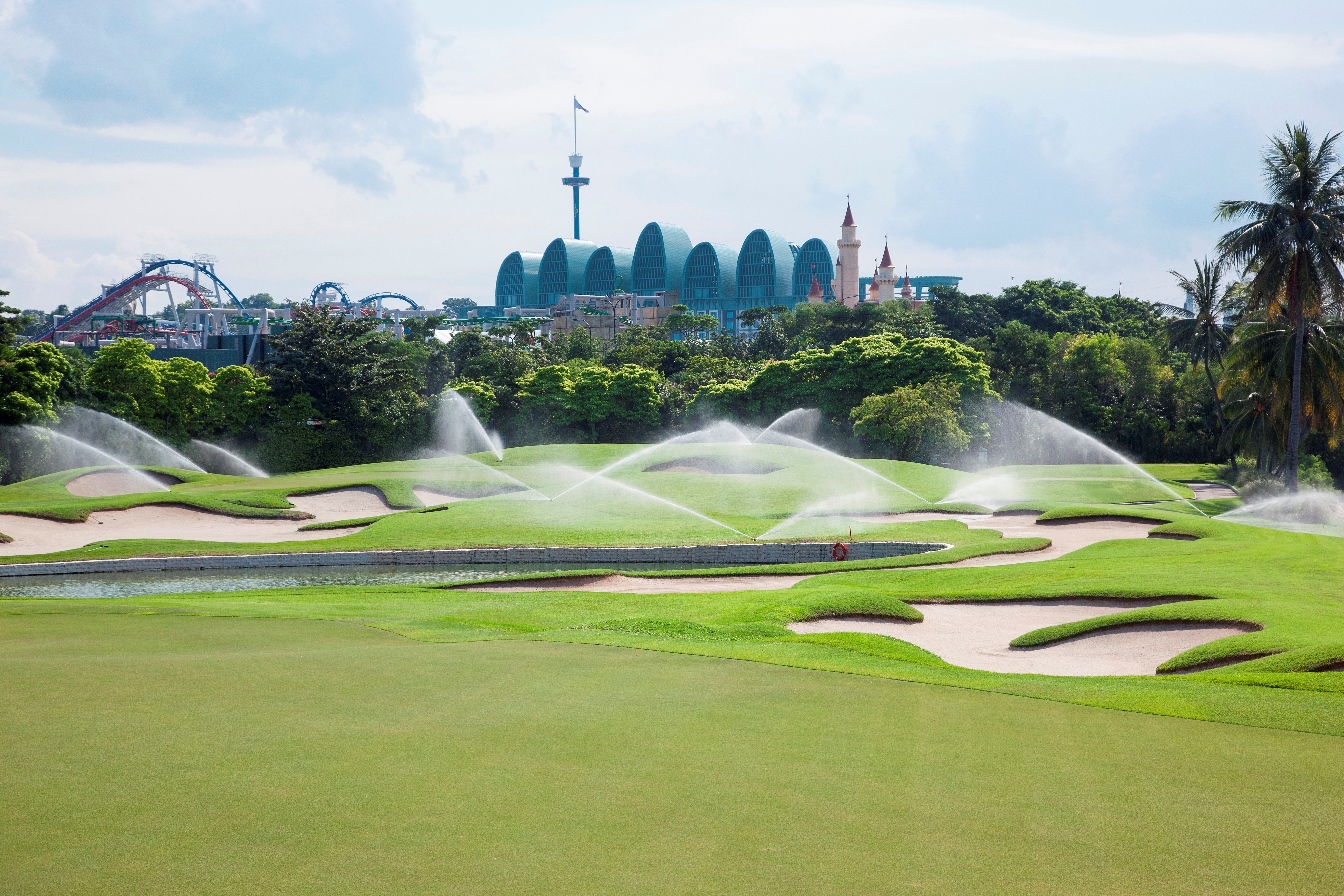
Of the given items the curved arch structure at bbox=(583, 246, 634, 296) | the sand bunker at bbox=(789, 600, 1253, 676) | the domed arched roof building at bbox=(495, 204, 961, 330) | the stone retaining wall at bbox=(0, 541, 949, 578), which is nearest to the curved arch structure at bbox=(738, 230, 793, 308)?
the domed arched roof building at bbox=(495, 204, 961, 330)

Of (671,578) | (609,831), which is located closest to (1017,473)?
(671,578)

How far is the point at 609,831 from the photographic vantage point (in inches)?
305

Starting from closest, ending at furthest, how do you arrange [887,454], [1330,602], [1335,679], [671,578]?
[1335,679], [1330,602], [671,578], [887,454]

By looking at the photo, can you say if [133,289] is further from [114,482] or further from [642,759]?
[642,759]

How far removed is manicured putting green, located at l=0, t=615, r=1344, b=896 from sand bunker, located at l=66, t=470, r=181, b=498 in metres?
34.9

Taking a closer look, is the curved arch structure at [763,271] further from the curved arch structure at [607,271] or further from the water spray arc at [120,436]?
the water spray arc at [120,436]

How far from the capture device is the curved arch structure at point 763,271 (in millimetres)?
188000

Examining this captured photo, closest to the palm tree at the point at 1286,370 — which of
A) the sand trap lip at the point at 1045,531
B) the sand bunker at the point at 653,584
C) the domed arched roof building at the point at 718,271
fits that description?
the sand trap lip at the point at 1045,531

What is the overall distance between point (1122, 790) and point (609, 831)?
4304 millimetres

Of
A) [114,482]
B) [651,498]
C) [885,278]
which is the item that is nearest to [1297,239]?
[651,498]

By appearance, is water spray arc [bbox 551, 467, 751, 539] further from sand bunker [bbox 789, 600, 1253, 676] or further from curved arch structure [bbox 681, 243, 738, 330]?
curved arch structure [bbox 681, 243, 738, 330]

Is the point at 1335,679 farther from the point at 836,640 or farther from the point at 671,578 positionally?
the point at 671,578

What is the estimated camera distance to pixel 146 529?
3666cm

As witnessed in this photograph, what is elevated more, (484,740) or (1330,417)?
(1330,417)
